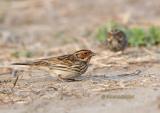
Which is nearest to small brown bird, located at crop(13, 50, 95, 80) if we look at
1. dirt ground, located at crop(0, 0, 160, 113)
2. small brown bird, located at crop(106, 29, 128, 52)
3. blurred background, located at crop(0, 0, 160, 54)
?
dirt ground, located at crop(0, 0, 160, 113)

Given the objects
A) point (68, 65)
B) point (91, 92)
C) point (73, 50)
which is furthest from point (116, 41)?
point (91, 92)

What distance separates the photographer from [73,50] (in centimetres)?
1389

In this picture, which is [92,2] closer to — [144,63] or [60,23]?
[60,23]

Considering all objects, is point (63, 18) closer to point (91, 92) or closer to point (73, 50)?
point (73, 50)

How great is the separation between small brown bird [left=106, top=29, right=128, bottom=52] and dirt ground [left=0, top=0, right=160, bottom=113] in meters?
0.14

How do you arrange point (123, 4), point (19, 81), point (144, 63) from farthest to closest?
point (123, 4) < point (144, 63) < point (19, 81)

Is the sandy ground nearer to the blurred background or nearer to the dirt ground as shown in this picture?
the dirt ground

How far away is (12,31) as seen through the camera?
57.5 feet

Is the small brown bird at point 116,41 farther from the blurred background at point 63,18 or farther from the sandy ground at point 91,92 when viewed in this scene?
the blurred background at point 63,18

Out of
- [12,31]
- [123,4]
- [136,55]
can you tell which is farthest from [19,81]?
[123,4]

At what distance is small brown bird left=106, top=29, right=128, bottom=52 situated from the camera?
13.0 meters

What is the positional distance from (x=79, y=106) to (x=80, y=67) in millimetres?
1586

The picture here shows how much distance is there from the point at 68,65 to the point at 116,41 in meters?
2.82

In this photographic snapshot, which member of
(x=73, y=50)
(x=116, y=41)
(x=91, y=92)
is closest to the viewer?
(x=91, y=92)
